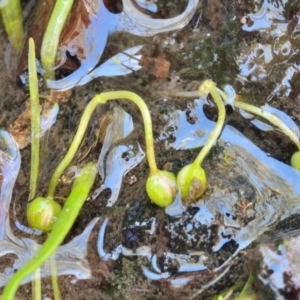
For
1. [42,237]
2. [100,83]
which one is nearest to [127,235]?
[42,237]

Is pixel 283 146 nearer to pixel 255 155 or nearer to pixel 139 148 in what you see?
pixel 255 155

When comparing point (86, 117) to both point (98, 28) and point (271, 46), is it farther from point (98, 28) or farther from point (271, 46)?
point (271, 46)

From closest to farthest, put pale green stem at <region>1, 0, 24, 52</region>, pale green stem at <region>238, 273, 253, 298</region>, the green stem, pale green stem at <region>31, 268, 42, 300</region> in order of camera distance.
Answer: the green stem
pale green stem at <region>238, 273, 253, 298</region>
pale green stem at <region>31, 268, 42, 300</region>
pale green stem at <region>1, 0, 24, 52</region>

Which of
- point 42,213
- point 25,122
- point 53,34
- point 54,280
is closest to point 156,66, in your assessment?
point 53,34

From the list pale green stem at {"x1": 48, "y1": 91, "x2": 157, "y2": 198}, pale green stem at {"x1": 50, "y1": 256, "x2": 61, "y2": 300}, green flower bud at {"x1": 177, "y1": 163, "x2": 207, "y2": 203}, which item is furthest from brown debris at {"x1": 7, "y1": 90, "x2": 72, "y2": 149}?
green flower bud at {"x1": 177, "y1": 163, "x2": 207, "y2": 203}

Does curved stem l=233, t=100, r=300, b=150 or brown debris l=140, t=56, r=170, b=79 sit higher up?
brown debris l=140, t=56, r=170, b=79

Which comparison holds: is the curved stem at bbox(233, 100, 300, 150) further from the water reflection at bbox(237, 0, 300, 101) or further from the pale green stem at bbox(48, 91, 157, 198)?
the pale green stem at bbox(48, 91, 157, 198)
